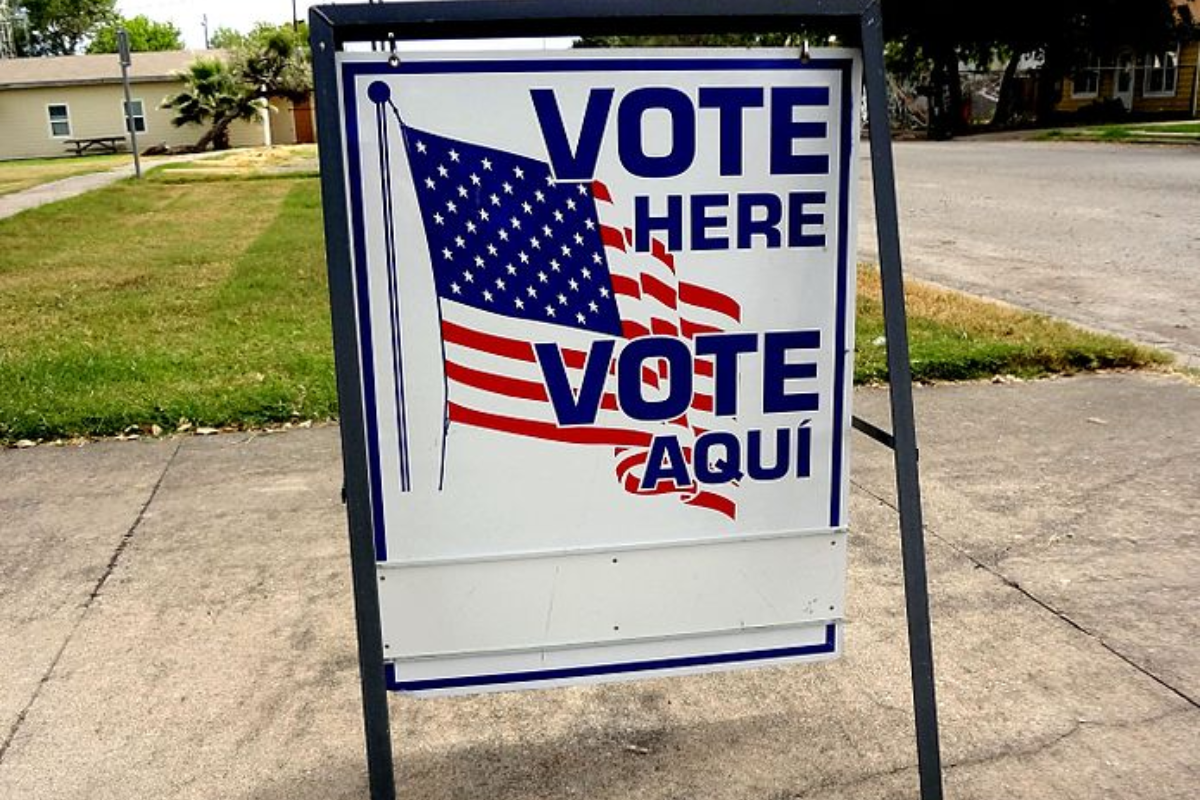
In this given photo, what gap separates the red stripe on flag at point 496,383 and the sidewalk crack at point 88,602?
170cm

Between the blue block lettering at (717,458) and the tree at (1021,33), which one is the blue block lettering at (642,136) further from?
the tree at (1021,33)

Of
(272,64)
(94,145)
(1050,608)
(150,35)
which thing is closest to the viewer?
(1050,608)

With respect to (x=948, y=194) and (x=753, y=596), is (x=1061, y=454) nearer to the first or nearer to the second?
(x=753, y=596)

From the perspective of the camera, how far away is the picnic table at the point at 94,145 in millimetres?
48031

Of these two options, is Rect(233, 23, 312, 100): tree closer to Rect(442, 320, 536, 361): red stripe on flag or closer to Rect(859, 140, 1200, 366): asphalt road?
Rect(859, 140, 1200, 366): asphalt road

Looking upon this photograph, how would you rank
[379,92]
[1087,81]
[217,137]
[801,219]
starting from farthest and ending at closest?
[217,137] → [1087,81] → [801,219] → [379,92]

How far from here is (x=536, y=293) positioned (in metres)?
2.59

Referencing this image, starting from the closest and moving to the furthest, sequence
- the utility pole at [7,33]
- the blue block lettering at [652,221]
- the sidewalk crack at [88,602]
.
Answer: the blue block lettering at [652,221], the sidewalk crack at [88,602], the utility pole at [7,33]

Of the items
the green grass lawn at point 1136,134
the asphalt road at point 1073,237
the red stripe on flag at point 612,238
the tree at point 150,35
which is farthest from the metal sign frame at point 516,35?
the tree at point 150,35

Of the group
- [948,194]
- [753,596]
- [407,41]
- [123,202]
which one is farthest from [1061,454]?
[123,202]

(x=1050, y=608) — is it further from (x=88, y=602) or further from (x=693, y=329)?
(x=88, y=602)

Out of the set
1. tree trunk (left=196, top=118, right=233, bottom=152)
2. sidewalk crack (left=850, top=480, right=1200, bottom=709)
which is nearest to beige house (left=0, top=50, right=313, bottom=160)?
tree trunk (left=196, top=118, right=233, bottom=152)

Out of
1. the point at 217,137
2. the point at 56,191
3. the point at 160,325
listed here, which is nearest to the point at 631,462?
the point at 160,325

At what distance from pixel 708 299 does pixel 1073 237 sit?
11916mm
